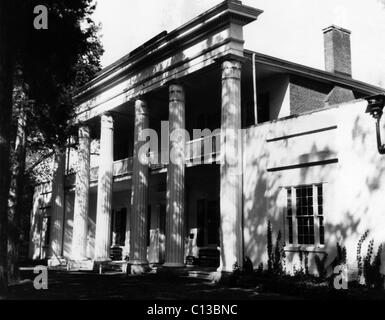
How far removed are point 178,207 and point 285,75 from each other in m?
6.53

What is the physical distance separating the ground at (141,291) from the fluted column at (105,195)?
6.02 m

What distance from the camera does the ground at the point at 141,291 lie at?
41.7 ft

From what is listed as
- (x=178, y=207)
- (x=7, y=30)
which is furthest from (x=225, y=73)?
(x=7, y=30)

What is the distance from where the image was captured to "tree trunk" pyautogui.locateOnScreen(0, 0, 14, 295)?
10719 millimetres

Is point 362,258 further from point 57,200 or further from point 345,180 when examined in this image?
point 57,200

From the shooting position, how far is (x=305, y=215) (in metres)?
15.4

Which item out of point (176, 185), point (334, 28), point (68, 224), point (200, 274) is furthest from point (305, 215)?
point (68, 224)

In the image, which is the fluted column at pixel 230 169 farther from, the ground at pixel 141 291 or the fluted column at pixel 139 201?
the fluted column at pixel 139 201

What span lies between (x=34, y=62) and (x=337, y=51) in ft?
47.4

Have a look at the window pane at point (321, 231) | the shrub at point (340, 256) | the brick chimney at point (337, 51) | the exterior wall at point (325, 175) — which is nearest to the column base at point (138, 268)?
the exterior wall at point (325, 175)

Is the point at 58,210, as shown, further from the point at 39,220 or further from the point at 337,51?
the point at 337,51

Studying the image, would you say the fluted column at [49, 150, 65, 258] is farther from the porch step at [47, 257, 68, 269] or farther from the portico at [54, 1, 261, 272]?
the portico at [54, 1, 261, 272]
